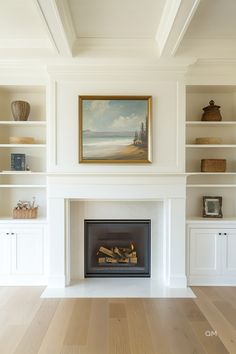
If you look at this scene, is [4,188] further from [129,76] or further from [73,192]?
[129,76]

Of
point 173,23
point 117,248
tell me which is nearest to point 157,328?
point 117,248

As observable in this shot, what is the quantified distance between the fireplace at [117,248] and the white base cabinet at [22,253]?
565 mm

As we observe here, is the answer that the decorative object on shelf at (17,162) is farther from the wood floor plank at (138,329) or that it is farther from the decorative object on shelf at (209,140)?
the decorative object on shelf at (209,140)

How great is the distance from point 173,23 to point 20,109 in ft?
6.65

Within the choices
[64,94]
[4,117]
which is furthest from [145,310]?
[4,117]

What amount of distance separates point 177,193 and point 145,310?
1.33m

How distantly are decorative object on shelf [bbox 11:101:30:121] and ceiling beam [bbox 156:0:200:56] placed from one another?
5.72 ft

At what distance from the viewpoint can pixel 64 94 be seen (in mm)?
3299

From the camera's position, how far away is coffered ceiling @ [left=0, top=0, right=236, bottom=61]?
95.6 inches

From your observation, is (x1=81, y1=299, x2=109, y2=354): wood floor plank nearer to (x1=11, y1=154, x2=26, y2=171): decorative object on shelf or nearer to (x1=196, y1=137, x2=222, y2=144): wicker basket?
(x1=11, y1=154, x2=26, y2=171): decorative object on shelf

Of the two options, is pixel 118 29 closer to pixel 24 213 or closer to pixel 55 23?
pixel 55 23

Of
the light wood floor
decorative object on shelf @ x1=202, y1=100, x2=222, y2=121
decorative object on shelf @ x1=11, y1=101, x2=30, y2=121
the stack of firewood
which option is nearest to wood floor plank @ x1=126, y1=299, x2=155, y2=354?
the light wood floor

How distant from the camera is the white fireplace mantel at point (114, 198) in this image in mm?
3314

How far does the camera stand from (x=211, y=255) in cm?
346
